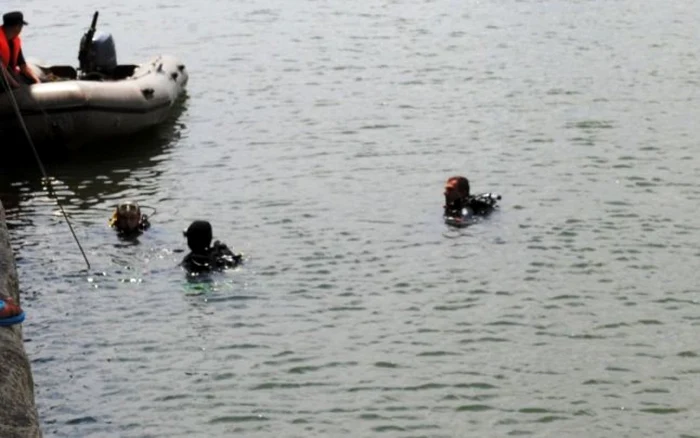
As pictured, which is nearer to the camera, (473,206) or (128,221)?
(128,221)

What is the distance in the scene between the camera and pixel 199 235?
15.0 meters

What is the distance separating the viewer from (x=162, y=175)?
65.4ft

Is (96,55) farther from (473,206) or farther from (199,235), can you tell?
(199,235)

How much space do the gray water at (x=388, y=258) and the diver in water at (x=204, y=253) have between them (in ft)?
0.67

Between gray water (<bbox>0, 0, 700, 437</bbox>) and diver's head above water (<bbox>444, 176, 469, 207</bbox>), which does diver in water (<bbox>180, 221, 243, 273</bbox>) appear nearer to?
gray water (<bbox>0, 0, 700, 437</bbox>)

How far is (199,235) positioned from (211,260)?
→ 1.08ft

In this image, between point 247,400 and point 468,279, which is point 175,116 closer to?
point 468,279

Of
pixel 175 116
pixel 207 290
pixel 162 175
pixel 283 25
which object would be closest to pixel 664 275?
pixel 207 290

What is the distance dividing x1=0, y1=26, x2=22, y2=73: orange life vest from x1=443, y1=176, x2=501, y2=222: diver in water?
657 cm

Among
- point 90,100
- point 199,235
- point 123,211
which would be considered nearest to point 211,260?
point 199,235

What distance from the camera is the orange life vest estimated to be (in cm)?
2009

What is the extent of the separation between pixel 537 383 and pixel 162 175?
8802 millimetres

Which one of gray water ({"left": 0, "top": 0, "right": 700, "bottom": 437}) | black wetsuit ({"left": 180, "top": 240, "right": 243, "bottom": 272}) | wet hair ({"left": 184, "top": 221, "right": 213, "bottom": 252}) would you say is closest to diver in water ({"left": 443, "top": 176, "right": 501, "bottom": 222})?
gray water ({"left": 0, "top": 0, "right": 700, "bottom": 437})

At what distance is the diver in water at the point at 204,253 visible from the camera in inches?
591
